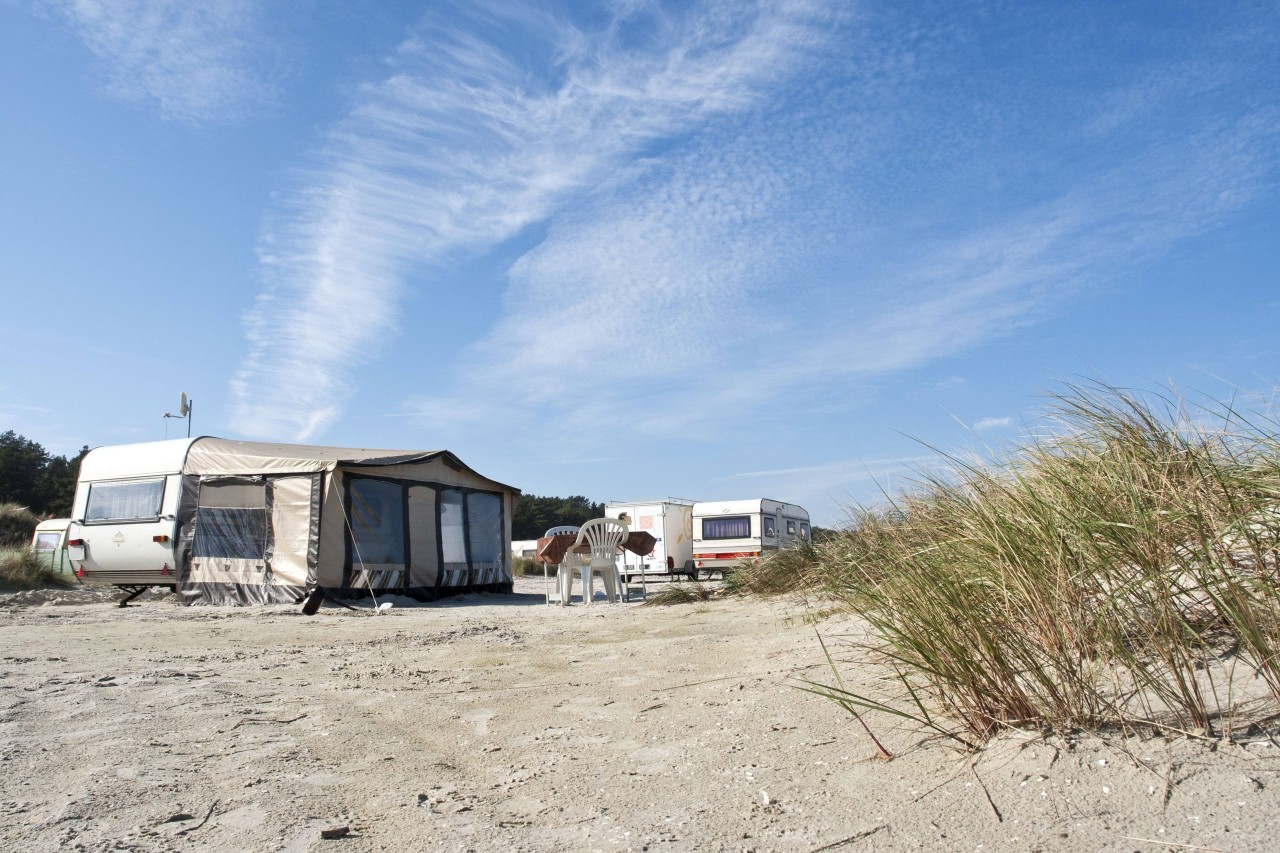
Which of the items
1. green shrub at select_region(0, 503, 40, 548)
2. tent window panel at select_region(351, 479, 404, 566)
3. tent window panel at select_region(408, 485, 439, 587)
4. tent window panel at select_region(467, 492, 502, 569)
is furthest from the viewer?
green shrub at select_region(0, 503, 40, 548)

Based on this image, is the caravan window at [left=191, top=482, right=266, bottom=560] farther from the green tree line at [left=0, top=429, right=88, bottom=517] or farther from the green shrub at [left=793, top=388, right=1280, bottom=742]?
the green tree line at [left=0, top=429, right=88, bottom=517]

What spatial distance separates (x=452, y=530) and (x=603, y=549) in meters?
3.01

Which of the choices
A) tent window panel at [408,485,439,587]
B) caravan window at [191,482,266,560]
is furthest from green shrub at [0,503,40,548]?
tent window panel at [408,485,439,587]

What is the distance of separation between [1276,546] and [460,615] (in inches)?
307

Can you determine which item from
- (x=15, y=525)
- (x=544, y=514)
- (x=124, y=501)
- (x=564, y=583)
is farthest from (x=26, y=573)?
(x=544, y=514)

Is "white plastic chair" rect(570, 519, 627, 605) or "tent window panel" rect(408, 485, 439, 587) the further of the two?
"tent window panel" rect(408, 485, 439, 587)

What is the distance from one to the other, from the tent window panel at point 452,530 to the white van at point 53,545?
5364mm

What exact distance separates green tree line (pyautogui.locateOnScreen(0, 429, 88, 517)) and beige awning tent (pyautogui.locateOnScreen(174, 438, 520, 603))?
22.7m

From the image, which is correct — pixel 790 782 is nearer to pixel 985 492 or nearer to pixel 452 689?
pixel 985 492

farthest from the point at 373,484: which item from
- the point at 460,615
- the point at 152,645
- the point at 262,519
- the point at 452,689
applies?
the point at 452,689

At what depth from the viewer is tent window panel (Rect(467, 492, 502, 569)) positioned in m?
13.3

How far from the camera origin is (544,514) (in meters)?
49.1

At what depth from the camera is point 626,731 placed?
2.96m

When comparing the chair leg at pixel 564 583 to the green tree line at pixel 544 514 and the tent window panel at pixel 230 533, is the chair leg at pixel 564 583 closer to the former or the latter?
the tent window panel at pixel 230 533
